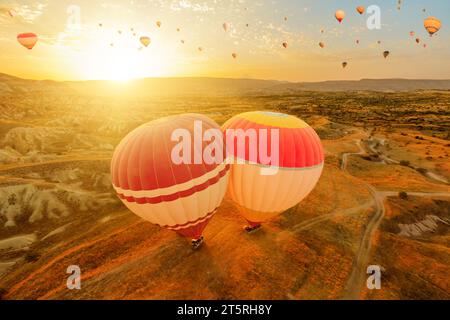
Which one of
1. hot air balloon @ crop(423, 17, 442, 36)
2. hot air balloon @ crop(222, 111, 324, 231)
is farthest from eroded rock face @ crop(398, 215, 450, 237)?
hot air balloon @ crop(423, 17, 442, 36)

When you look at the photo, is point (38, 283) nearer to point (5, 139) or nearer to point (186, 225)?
point (186, 225)

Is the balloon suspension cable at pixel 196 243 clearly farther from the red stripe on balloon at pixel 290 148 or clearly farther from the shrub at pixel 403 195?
the shrub at pixel 403 195

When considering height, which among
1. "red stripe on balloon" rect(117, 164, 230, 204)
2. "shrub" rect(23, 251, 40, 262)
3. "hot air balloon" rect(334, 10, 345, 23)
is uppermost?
"hot air balloon" rect(334, 10, 345, 23)

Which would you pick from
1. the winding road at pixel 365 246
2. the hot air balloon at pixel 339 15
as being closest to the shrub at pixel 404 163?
the winding road at pixel 365 246

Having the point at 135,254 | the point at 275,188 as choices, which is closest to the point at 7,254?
the point at 135,254

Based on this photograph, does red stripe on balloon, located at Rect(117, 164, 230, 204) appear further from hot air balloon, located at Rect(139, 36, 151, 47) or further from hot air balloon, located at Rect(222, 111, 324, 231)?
hot air balloon, located at Rect(139, 36, 151, 47)

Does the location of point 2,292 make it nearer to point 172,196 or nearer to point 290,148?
point 172,196
